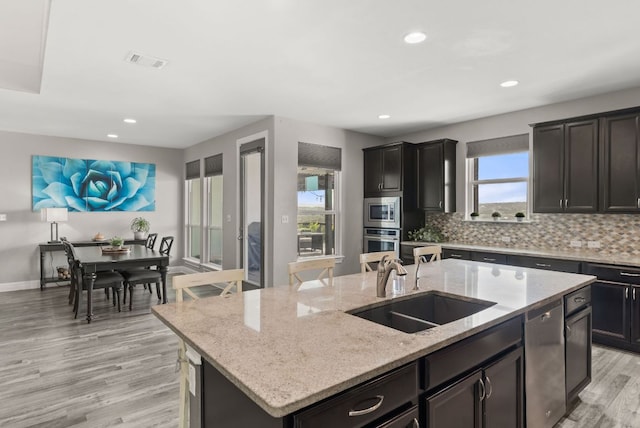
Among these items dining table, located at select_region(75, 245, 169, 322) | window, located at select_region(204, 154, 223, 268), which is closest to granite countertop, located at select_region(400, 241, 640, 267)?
dining table, located at select_region(75, 245, 169, 322)

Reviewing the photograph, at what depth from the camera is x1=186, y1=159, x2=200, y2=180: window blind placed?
744 cm

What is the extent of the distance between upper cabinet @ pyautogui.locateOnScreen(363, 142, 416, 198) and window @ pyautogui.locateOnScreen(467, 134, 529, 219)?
2.83 feet

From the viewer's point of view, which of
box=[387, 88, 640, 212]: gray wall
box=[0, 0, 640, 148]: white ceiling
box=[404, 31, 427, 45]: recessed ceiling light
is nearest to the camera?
box=[0, 0, 640, 148]: white ceiling

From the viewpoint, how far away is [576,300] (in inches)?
96.8

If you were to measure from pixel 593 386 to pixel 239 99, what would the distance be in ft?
14.5

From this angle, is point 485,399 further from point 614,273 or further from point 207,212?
point 207,212

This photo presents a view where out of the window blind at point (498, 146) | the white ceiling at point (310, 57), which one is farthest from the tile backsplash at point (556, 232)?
the white ceiling at point (310, 57)

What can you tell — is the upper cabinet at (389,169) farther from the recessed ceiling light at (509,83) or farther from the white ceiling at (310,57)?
the recessed ceiling light at (509,83)

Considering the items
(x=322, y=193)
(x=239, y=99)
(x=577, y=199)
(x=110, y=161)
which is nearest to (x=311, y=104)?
(x=239, y=99)

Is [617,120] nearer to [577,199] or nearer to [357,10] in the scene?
[577,199]

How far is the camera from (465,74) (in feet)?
11.7

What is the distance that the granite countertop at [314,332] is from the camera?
3.57 ft

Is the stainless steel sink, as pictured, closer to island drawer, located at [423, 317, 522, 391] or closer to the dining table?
island drawer, located at [423, 317, 522, 391]

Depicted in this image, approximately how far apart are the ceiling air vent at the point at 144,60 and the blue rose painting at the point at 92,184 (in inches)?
179
